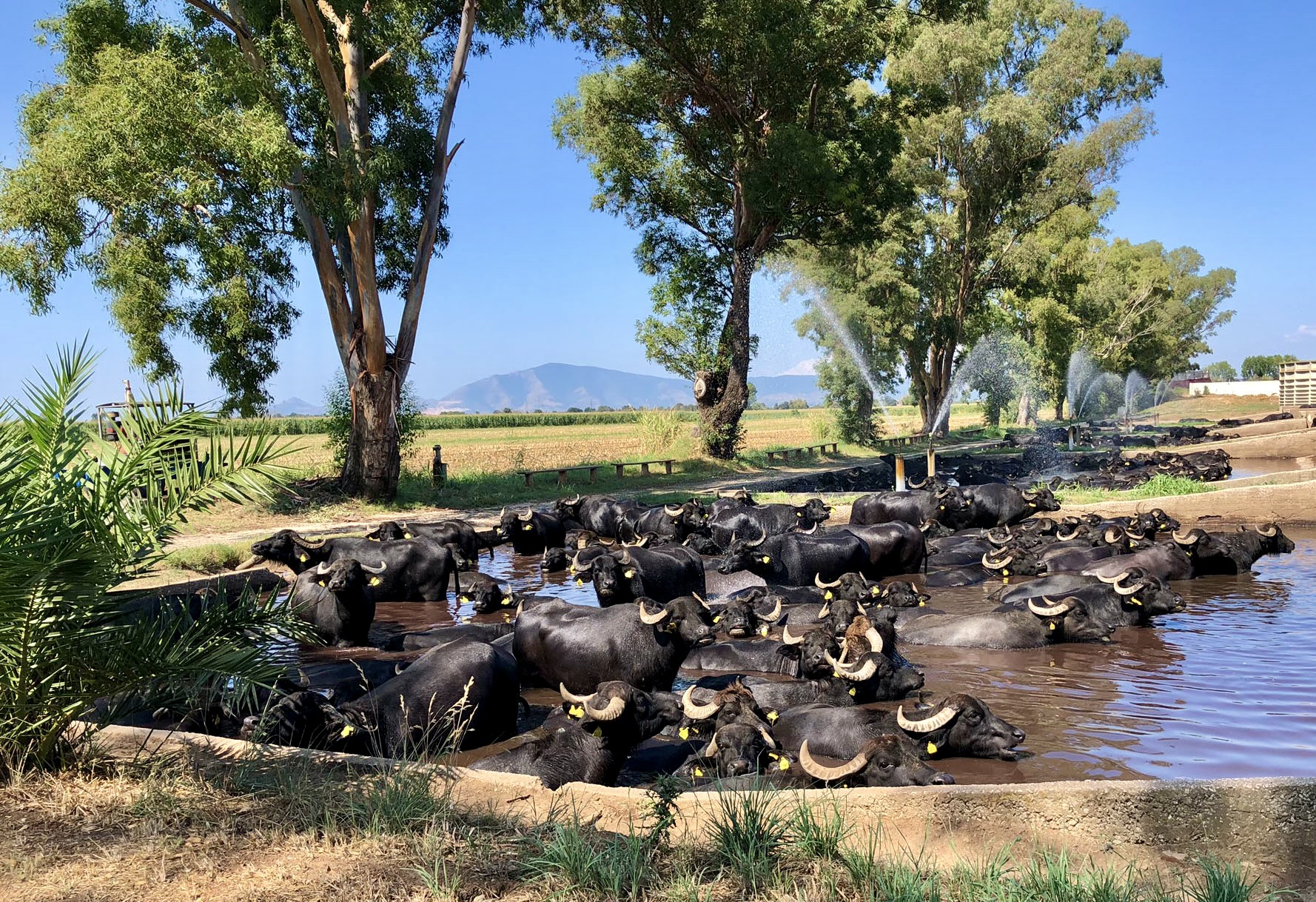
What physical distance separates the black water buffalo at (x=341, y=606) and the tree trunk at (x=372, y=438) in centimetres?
1128

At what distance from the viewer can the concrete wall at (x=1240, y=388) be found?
9000 cm

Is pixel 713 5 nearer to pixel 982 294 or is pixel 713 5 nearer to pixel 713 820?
pixel 713 820

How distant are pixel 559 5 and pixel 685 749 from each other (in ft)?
86.3

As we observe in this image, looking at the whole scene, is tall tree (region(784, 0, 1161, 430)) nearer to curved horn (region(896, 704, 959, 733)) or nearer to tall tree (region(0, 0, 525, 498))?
tall tree (region(0, 0, 525, 498))

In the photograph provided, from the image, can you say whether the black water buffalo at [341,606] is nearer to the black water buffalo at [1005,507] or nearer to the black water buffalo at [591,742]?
the black water buffalo at [591,742]

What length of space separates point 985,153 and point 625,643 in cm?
3923

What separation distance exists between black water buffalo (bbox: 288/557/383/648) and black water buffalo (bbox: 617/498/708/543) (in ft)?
17.9

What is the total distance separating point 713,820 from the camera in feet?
14.2

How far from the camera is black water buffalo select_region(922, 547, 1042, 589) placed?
1255 cm

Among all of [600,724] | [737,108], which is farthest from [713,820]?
[737,108]

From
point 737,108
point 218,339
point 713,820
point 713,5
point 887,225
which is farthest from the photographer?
point 887,225

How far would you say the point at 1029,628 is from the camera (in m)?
9.27

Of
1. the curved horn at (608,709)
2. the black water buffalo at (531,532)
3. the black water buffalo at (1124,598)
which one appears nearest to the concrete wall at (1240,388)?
the black water buffalo at (531,532)

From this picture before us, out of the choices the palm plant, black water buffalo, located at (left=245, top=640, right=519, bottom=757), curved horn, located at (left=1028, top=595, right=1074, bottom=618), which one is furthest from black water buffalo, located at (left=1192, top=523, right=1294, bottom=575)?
the palm plant
